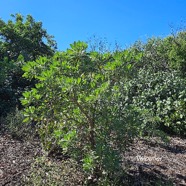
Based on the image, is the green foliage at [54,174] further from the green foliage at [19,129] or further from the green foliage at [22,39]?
the green foliage at [22,39]

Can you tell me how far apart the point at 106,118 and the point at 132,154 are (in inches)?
89.1

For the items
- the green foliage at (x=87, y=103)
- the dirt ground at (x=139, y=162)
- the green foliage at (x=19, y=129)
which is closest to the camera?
the green foliage at (x=87, y=103)

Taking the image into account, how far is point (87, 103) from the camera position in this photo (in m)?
3.50

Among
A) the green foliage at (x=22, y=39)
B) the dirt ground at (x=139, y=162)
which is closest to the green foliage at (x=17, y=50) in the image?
the green foliage at (x=22, y=39)

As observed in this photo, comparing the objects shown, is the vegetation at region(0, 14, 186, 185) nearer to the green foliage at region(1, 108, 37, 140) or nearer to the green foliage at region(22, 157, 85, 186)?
the green foliage at region(22, 157, 85, 186)

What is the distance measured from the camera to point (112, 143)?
12.1 feet

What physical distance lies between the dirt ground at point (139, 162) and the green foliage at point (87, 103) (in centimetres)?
84

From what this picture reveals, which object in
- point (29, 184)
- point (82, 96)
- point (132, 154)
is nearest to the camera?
point (82, 96)

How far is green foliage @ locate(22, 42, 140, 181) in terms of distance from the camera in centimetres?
327

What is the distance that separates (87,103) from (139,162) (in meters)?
2.06

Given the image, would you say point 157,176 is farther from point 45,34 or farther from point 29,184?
point 45,34

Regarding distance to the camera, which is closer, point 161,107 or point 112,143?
point 112,143

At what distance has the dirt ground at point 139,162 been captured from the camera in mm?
4070

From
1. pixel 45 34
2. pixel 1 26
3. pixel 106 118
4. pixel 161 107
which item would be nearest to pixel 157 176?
pixel 106 118
